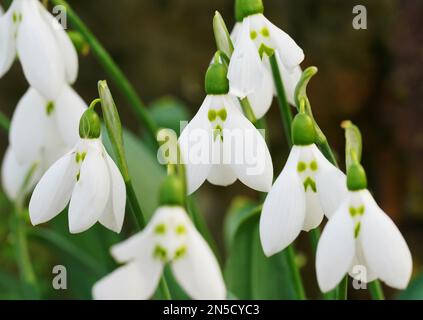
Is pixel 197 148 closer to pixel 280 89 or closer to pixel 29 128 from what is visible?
pixel 280 89

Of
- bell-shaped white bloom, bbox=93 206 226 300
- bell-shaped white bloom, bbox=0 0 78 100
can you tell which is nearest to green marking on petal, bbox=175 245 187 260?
bell-shaped white bloom, bbox=93 206 226 300

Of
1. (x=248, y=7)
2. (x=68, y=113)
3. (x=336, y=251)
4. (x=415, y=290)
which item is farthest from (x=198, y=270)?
(x=415, y=290)

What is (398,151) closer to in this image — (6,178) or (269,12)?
(269,12)

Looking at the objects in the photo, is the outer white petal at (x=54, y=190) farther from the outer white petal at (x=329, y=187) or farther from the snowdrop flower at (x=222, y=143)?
the outer white petal at (x=329, y=187)

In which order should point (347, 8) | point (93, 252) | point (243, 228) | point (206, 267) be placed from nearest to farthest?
point (206, 267)
point (243, 228)
point (93, 252)
point (347, 8)
